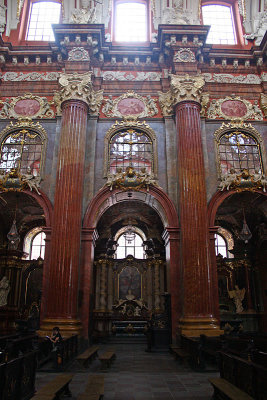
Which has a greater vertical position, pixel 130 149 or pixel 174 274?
pixel 130 149

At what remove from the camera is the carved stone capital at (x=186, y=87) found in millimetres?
14062

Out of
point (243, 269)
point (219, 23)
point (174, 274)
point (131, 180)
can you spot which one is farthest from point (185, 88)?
point (243, 269)

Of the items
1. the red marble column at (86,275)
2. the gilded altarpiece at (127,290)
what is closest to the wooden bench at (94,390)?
the red marble column at (86,275)

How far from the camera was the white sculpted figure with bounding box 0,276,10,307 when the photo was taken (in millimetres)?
17172

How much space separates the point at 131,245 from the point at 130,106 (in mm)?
9662

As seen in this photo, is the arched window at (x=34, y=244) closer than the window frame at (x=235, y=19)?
No

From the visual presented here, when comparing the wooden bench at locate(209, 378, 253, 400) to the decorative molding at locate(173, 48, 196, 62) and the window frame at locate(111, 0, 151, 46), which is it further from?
the window frame at locate(111, 0, 151, 46)

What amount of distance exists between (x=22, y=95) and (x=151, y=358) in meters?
11.8

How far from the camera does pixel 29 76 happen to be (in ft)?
51.0

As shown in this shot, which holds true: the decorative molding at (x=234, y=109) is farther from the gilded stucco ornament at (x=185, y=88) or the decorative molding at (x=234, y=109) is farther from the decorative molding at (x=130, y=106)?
the decorative molding at (x=130, y=106)

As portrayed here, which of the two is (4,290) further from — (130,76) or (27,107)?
(130,76)

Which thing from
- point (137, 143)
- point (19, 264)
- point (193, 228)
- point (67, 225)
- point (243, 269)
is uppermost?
point (137, 143)

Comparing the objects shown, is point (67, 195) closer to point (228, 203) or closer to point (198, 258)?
point (198, 258)

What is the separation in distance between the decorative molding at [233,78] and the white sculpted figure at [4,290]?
1364 cm
